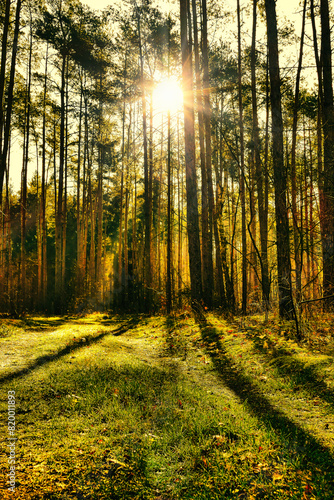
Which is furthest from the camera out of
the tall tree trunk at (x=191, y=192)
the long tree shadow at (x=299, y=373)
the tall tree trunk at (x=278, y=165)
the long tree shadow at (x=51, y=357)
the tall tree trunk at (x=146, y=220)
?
the tall tree trunk at (x=146, y=220)

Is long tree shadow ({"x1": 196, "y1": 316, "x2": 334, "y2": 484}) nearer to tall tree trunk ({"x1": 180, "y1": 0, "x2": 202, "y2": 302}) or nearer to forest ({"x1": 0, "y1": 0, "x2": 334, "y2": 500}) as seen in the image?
forest ({"x1": 0, "y1": 0, "x2": 334, "y2": 500})

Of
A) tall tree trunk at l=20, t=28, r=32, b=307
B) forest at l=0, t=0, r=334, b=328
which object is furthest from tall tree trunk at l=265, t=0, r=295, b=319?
tall tree trunk at l=20, t=28, r=32, b=307

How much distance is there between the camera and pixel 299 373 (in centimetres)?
407

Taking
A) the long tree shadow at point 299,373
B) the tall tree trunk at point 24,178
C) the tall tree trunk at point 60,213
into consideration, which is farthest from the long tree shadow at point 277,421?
Result: the tall tree trunk at point 24,178

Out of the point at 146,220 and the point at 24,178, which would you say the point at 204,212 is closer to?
the point at 146,220

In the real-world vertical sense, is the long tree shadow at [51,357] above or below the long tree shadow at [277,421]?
above

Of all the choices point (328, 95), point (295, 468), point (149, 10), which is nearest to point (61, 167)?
Result: point (149, 10)

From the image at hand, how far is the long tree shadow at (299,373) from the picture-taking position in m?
3.55

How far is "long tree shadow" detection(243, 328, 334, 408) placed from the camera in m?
3.55

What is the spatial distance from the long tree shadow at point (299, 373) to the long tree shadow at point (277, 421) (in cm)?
54

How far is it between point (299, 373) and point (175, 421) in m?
2.05

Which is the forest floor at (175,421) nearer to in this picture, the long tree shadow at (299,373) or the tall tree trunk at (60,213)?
the long tree shadow at (299,373)

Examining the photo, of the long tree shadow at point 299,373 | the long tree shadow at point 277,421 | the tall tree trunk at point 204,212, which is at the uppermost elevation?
the tall tree trunk at point 204,212

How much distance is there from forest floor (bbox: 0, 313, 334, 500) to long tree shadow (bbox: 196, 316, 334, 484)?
0.01 meters
